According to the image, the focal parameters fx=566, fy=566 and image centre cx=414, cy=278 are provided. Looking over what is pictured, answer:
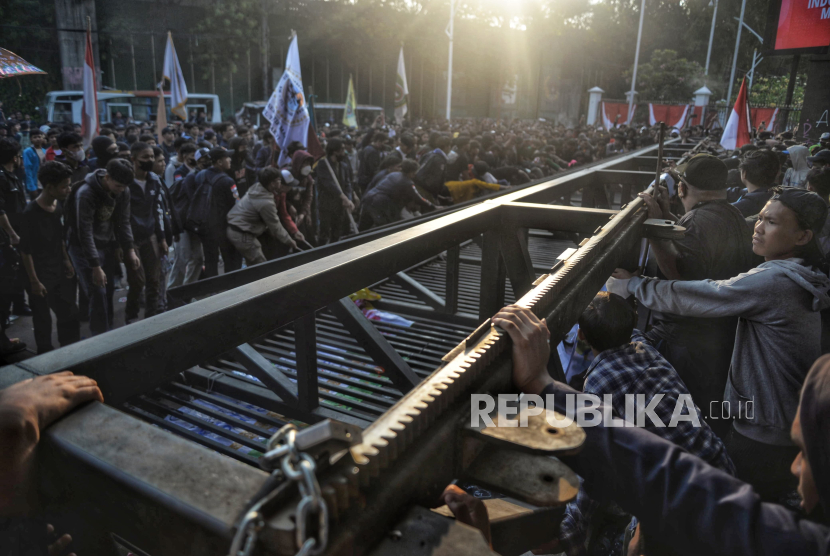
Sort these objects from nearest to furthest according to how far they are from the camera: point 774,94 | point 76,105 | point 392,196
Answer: point 392,196, point 76,105, point 774,94

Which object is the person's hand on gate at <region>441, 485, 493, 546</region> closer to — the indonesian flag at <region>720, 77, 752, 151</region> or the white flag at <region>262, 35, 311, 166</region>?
the white flag at <region>262, 35, 311, 166</region>

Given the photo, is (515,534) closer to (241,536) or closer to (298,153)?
(241,536)

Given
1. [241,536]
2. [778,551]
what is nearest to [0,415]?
[241,536]

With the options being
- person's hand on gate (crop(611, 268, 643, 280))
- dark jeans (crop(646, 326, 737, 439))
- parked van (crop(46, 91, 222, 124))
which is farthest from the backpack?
parked van (crop(46, 91, 222, 124))

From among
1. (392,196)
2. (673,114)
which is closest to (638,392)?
(392,196)

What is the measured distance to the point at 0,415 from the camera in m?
0.93

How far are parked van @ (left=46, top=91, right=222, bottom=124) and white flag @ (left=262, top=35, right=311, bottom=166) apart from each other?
12445 mm

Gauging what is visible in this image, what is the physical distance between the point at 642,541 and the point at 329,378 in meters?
2.32

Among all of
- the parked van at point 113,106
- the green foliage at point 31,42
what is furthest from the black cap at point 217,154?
the green foliage at point 31,42

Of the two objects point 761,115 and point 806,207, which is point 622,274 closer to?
point 806,207

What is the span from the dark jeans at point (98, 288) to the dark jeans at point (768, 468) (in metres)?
5.08

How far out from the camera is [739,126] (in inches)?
371

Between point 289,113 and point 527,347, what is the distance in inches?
296

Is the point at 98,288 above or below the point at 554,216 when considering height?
below
